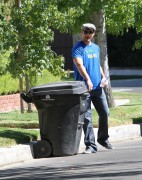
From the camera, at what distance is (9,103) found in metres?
18.8

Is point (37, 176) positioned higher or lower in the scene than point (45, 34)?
lower

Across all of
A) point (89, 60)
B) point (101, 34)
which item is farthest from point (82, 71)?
point (101, 34)

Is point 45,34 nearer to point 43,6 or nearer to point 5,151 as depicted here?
point 43,6

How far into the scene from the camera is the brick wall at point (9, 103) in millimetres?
18516

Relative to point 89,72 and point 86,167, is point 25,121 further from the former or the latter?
point 86,167

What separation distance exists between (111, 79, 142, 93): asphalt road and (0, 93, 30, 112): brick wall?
8.06 metres

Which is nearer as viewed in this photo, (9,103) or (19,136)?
(19,136)

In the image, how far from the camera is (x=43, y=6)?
15.2 meters

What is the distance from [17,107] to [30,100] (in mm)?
7443

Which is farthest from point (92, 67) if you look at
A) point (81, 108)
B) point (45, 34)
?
point (45, 34)

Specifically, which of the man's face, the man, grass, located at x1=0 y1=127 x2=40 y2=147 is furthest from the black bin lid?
grass, located at x1=0 y1=127 x2=40 y2=147

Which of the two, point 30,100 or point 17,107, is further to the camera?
point 17,107

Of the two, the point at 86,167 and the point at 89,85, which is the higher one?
the point at 89,85

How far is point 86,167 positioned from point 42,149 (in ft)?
5.68
